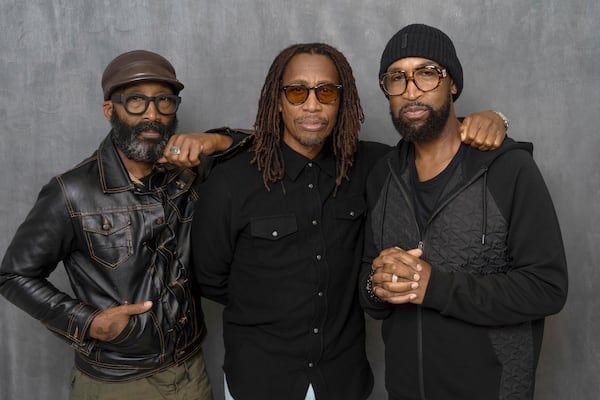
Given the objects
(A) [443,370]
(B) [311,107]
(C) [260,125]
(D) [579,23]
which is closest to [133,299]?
(C) [260,125]

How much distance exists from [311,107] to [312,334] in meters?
1.01

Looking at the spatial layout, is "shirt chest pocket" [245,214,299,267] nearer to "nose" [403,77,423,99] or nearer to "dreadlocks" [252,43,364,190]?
"dreadlocks" [252,43,364,190]

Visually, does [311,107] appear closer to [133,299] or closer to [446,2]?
[133,299]

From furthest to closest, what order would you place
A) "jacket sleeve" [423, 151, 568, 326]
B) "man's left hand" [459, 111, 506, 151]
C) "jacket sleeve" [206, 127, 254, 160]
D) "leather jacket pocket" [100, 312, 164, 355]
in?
"jacket sleeve" [206, 127, 254, 160] → "leather jacket pocket" [100, 312, 164, 355] → "man's left hand" [459, 111, 506, 151] → "jacket sleeve" [423, 151, 568, 326]

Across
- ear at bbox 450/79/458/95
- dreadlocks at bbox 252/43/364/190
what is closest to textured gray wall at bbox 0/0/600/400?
dreadlocks at bbox 252/43/364/190

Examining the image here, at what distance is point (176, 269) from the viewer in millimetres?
2617

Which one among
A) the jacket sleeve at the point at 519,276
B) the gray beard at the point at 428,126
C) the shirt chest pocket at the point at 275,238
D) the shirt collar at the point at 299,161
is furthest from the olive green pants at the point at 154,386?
the gray beard at the point at 428,126

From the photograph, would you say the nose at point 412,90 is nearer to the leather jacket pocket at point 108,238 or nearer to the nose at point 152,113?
the nose at point 152,113

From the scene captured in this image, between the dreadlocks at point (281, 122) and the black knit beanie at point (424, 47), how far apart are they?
370 mm

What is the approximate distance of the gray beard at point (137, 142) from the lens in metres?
2.48

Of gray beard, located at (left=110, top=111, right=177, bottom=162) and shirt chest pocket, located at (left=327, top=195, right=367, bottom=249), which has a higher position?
gray beard, located at (left=110, top=111, right=177, bottom=162)

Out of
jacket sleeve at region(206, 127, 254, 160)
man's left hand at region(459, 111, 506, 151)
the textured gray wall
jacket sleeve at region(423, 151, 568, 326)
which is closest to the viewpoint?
jacket sleeve at region(423, 151, 568, 326)

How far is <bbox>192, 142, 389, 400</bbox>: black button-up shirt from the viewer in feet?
8.08

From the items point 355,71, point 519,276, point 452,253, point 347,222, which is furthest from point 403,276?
point 355,71
